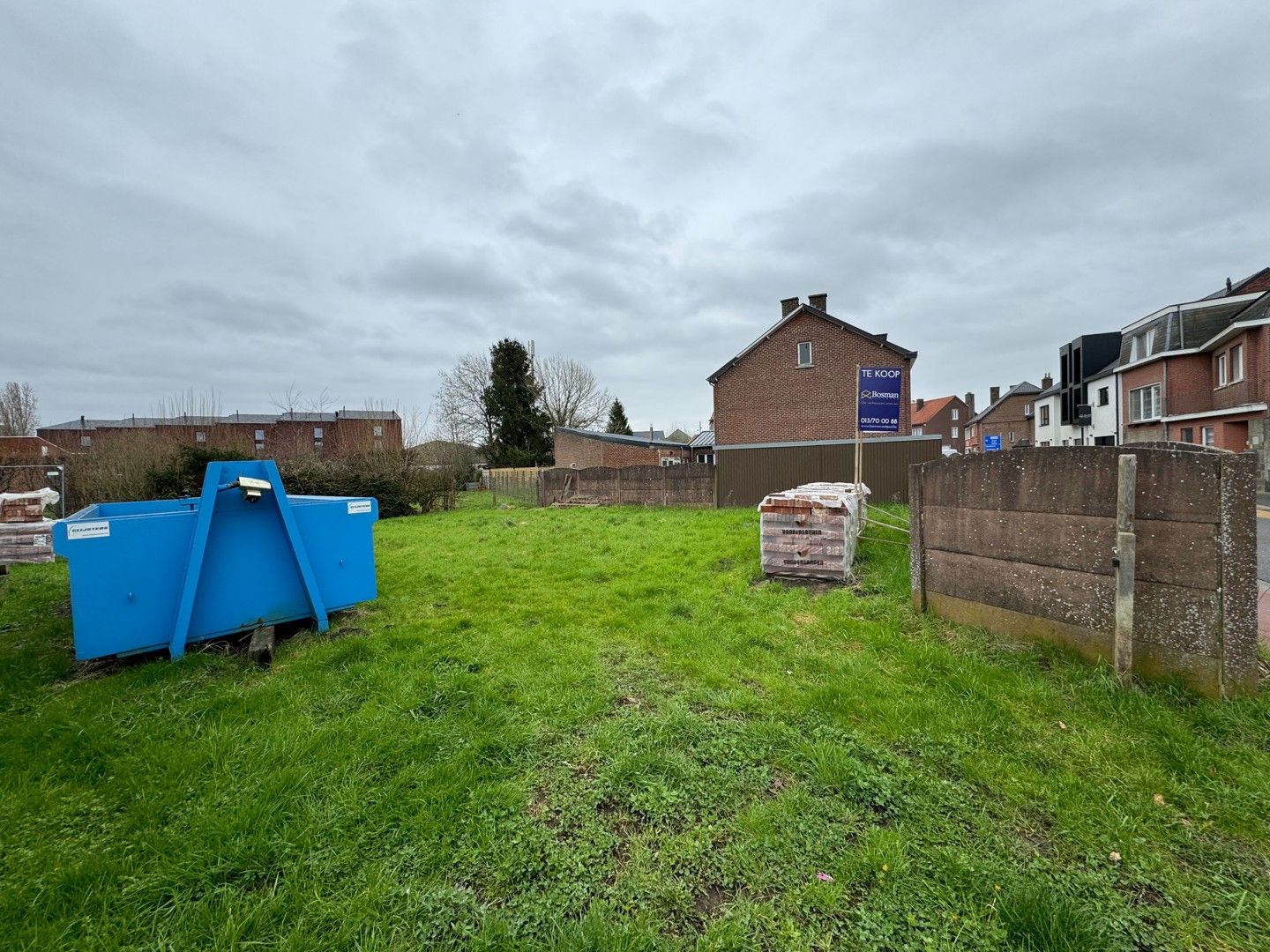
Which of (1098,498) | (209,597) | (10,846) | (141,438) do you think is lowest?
(10,846)

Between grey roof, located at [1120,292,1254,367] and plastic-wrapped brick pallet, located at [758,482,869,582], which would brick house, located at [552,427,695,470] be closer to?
plastic-wrapped brick pallet, located at [758,482,869,582]

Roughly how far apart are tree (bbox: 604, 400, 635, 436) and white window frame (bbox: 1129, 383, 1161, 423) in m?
36.1

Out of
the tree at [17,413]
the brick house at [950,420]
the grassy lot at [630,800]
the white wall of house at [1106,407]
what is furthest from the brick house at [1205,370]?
the tree at [17,413]

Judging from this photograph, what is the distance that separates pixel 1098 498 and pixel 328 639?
21.0ft

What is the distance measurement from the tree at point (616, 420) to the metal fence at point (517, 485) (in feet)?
69.9

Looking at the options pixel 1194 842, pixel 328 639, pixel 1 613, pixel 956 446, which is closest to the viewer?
pixel 1194 842

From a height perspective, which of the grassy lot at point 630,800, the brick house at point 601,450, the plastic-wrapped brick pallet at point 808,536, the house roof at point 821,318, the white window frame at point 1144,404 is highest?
the house roof at point 821,318

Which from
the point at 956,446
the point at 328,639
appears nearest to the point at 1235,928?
the point at 328,639

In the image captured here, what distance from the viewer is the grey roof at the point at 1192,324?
23938 mm

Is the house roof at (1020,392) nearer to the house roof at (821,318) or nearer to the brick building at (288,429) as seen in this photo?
the house roof at (821,318)

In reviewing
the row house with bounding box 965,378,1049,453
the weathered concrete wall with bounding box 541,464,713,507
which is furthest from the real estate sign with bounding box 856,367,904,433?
the row house with bounding box 965,378,1049,453

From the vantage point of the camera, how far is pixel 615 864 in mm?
2062

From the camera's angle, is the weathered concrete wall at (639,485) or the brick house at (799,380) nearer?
the weathered concrete wall at (639,485)

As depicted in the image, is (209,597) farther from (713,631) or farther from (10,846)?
(713,631)
